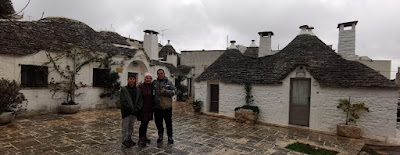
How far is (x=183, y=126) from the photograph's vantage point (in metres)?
8.51

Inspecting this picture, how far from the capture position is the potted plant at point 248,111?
9.49 m

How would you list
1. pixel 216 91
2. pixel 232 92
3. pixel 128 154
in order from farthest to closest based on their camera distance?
pixel 216 91
pixel 232 92
pixel 128 154

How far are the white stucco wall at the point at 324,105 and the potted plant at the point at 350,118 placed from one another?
0.18m

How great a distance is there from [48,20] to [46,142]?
9.78 m

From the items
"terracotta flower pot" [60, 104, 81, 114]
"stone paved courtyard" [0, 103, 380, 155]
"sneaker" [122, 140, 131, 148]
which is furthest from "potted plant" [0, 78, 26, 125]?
"sneaker" [122, 140, 131, 148]

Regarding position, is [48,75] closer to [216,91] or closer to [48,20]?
[48,20]

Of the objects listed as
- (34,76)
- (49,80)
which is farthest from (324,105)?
(34,76)

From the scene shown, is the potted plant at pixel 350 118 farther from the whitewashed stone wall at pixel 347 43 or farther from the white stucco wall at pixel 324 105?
the whitewashed stone wall at pixel 347 43

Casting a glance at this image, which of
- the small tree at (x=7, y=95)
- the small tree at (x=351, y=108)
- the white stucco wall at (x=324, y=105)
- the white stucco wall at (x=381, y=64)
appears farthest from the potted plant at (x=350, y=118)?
the white stucco wall at (x=381, y=64)

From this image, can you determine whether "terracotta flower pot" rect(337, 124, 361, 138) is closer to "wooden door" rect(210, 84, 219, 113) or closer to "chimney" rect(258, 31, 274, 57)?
"chimney" rect(258, 31, 274, 57)

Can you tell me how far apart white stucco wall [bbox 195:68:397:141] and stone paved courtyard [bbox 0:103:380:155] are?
710 mm

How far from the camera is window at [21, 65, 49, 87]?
952cm

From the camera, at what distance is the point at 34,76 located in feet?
32.4

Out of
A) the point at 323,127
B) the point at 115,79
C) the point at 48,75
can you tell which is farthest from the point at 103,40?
the point at 323,127
